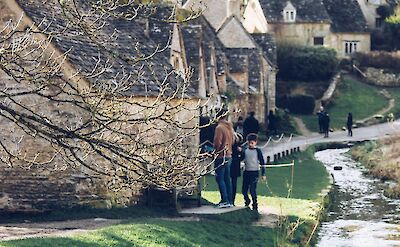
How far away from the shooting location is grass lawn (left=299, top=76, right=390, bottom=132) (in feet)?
219

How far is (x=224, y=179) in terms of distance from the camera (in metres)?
24.9

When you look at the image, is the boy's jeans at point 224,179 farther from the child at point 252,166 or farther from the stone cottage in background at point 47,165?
the stone cottage in background at point 47,165

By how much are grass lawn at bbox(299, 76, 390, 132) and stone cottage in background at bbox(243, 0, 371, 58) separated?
5.46m

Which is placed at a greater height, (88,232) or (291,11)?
(291,11)

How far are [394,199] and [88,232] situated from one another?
15.0 metres

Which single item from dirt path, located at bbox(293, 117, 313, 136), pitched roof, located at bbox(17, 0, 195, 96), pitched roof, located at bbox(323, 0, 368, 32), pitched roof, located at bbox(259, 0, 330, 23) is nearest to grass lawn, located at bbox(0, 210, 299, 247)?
pitched roof, located at bbox(17, 0, 195, 96)

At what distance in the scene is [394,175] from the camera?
37469 mm

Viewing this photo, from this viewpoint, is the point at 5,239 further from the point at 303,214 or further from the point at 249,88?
the point at 249,88

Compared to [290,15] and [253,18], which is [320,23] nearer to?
[290,15]

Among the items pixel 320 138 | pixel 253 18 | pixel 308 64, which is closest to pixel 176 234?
pixel 320 138

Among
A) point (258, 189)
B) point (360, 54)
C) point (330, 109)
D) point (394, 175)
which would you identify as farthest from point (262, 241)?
point (360, 54)

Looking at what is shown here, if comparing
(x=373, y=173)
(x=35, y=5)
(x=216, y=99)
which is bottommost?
(x=373, y=173)

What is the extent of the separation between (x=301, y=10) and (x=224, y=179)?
59605mm

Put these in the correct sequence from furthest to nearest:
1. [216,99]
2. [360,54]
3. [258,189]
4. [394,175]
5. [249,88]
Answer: [360,54] < [249,88] < [216,99] < [394,175] < [258,189]
